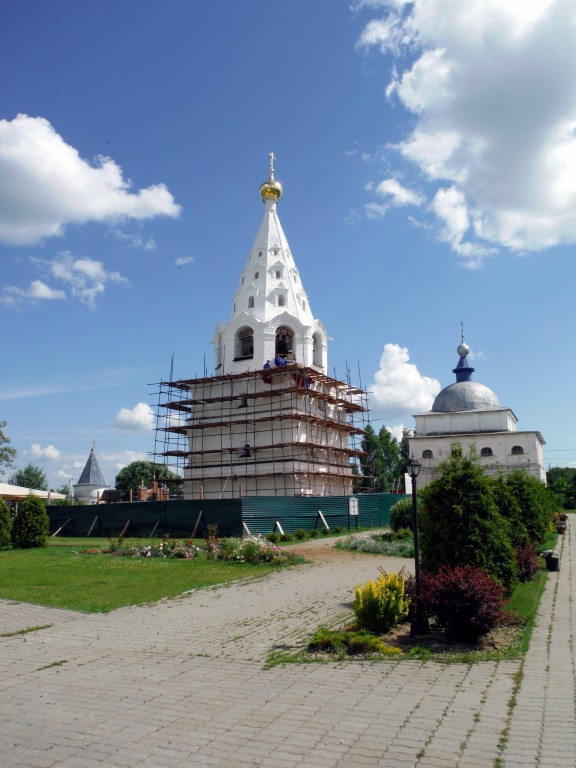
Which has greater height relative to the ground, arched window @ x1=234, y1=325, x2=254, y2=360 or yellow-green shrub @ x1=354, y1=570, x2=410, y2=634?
arched window @ x1=234, y1=325, x2=254, y2=360

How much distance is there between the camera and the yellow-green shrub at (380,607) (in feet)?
29.7

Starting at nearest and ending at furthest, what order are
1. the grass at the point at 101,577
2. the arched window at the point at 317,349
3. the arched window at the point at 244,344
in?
the grass at the point at 101,577 → the arched window at the point at 244,344 → the arched window at the point at 317,349

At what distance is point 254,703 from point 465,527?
503 centimetres

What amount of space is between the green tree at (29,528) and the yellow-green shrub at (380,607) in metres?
19.3

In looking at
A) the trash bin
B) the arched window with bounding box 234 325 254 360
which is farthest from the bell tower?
the trash bin

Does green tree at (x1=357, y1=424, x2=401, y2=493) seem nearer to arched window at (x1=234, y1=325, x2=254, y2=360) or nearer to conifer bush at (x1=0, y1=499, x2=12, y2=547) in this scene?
arched window at (x1=234, y1=325, x2=254, y2=360)

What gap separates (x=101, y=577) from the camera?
15.2m

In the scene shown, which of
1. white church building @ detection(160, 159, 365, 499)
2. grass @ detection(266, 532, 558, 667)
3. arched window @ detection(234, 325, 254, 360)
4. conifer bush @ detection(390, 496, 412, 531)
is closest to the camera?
grass @ detection(266, 532, 558, 667)

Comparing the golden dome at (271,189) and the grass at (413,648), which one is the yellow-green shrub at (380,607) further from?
the golden dome at (271,189)

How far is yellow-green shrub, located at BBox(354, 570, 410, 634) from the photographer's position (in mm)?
9047

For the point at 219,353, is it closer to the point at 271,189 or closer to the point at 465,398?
the point at 271,189

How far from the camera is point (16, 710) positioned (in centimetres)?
605

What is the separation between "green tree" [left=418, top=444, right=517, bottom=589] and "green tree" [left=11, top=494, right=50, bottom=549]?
19145 mm

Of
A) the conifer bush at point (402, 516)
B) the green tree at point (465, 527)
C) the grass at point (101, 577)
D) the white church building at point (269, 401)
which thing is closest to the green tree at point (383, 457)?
the white church building at point (269, 401)
